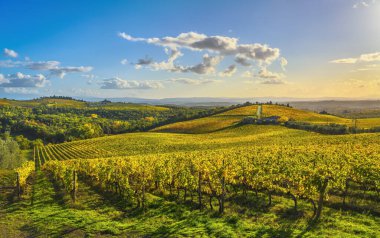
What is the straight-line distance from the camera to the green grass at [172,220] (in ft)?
83.0

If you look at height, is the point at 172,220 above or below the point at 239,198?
below

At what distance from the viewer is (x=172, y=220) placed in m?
28.7

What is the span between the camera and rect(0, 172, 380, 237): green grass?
25312mm

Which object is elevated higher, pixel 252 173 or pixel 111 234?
pixel 252 173

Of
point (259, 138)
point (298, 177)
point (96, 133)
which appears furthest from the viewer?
point (96, 133)

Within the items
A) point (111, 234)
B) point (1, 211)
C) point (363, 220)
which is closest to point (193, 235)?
point (111, 234)

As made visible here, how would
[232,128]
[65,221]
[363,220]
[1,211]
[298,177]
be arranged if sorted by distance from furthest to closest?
[232,128] < [1,211] < [298,177] < [65,221] < [363,220]

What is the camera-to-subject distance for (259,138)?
106062 mm

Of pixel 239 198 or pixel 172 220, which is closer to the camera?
pixel 172 220

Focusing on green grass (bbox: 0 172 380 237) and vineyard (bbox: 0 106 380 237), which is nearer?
green grass (bbox: 0 172 380 237)

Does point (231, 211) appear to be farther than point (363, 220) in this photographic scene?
Yes

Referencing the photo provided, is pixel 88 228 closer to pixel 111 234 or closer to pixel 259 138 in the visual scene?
pixel 111 234

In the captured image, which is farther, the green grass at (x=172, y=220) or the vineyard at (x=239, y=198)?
the vineyard at (x=239, y=198)

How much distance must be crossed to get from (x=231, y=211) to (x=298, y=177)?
27.7ft
